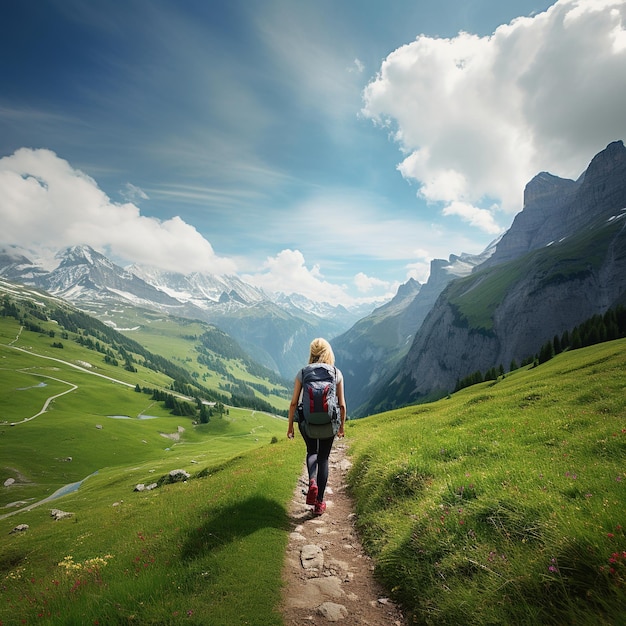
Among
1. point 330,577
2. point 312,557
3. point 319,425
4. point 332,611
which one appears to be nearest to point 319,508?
point 312,557

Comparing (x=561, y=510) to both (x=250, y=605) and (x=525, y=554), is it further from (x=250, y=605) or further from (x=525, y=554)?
(x=250, y=605)

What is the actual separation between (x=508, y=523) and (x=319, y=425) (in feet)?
17.2

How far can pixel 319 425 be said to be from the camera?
32.4 ft

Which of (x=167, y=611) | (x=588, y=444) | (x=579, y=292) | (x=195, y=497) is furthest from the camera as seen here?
(x=579, y=292)

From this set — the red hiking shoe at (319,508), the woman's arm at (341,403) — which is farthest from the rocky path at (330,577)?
the woman's arm at (341,403)

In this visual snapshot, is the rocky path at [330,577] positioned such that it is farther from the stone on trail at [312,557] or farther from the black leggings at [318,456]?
the black leggings at [318,456]

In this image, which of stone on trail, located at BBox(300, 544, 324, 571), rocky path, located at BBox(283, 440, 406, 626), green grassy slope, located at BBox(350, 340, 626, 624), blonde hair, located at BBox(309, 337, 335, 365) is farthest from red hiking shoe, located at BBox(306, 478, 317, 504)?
blonde hair, located at BBox(309, 337, 335, 365)

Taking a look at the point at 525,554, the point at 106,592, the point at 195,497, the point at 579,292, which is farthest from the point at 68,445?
the point at 579,292

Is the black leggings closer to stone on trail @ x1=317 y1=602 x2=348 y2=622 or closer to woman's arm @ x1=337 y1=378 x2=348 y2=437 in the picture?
woman's arm @ x1=337 y1=378 x2=348 y2=437

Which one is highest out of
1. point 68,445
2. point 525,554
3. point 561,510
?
point 561,510

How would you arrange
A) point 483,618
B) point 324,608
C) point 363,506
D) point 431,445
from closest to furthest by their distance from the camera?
point 483,618
point 324,608
point 363,506
point 431,445

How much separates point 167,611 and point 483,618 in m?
5.51

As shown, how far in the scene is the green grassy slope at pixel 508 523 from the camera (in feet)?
14.2

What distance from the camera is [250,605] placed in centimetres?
619
